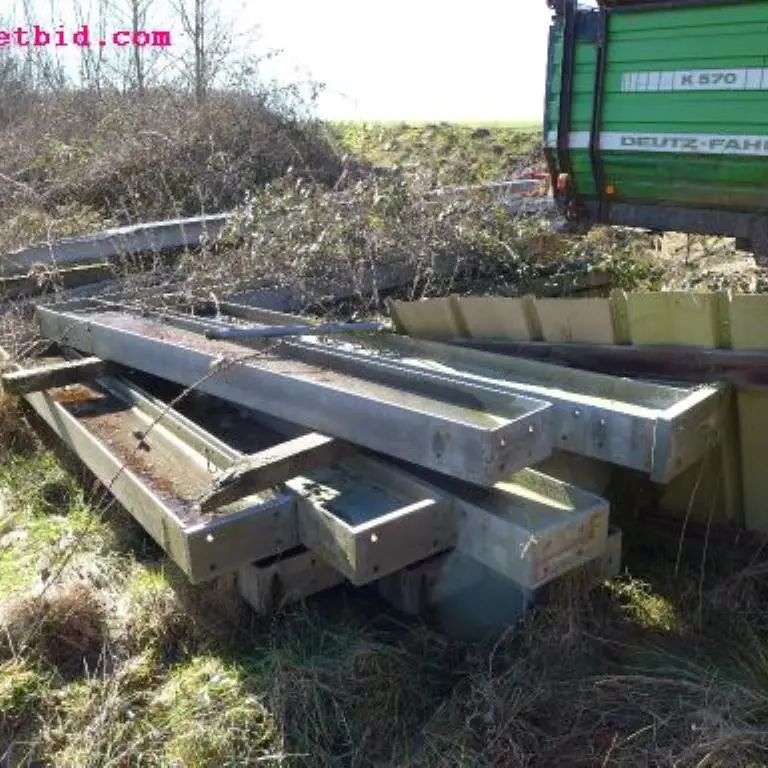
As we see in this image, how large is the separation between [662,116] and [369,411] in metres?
3.76

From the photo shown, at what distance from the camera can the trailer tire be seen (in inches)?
195

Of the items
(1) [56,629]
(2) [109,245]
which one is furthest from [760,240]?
(1) [56,629]

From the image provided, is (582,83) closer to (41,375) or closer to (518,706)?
(41,375)

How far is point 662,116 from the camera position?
5324 mm

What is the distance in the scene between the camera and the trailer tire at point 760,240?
16.3 ft

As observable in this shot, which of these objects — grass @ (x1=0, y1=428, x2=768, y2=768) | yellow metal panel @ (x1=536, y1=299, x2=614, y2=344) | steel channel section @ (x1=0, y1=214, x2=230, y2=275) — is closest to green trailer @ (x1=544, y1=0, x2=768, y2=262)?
yellow metal panel @ (x1=536, y1=299, x2=614, y2=344)

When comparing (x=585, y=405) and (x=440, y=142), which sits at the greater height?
(x=440, y=142)

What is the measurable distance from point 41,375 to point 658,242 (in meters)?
4.63

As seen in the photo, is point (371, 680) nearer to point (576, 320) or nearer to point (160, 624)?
point (160, 624)

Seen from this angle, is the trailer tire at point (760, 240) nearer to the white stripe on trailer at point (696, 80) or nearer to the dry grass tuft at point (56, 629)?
the white stripe on trailer at point (696, 80)

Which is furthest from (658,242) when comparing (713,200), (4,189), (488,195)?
(4,189)

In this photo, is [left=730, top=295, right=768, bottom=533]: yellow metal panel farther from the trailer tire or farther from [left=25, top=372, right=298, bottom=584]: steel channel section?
the trailer tire

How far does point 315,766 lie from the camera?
222cm

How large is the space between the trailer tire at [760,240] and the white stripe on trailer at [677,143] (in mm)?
418
